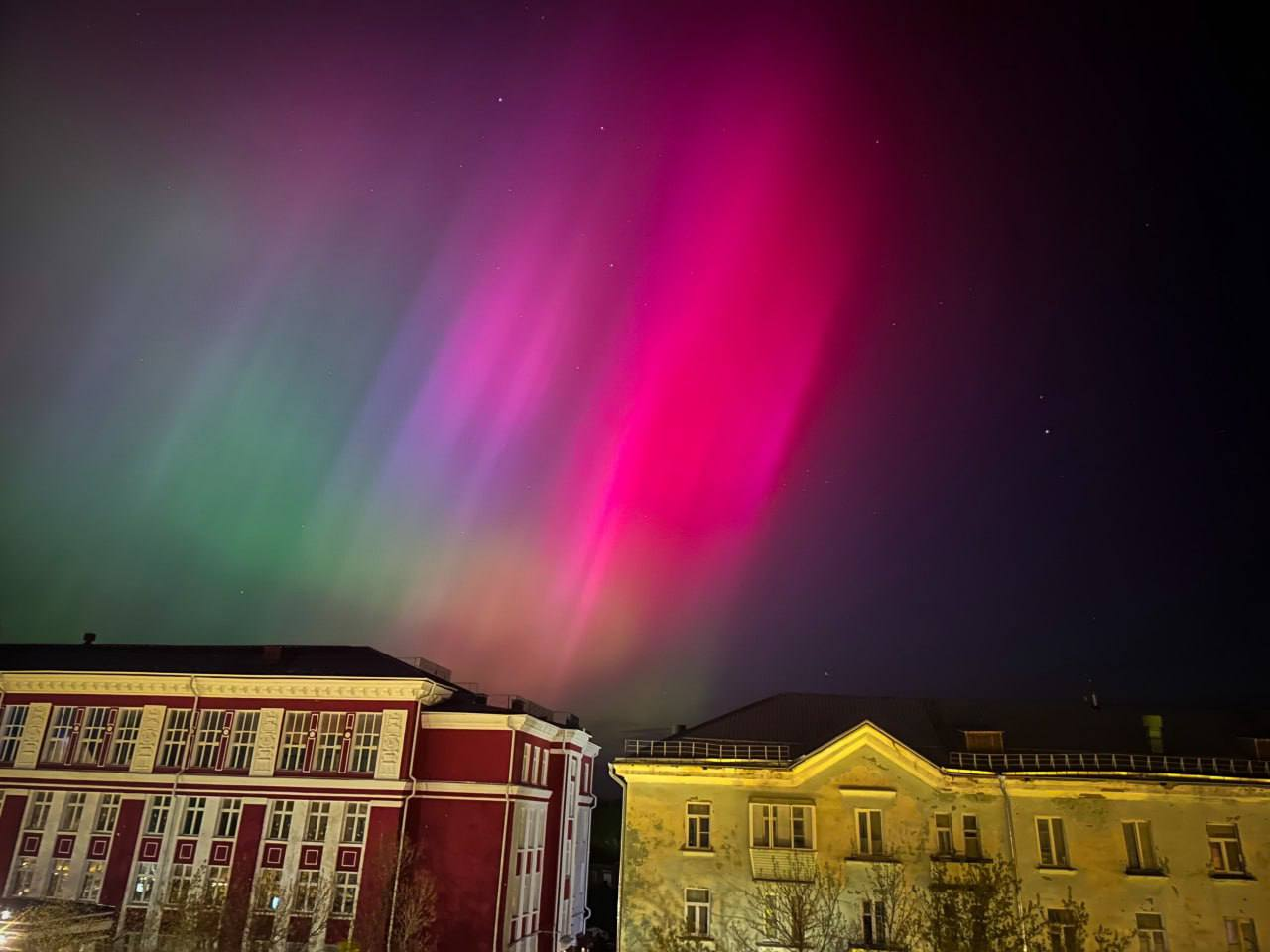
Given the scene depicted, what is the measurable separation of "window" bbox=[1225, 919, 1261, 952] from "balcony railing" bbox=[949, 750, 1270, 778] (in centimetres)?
536

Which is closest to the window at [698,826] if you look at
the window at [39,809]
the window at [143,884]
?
the window at [143,884]

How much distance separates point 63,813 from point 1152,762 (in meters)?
50.9

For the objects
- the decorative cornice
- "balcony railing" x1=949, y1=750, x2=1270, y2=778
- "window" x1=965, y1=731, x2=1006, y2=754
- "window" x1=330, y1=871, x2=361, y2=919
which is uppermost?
the decorative cornice

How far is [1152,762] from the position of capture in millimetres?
37094

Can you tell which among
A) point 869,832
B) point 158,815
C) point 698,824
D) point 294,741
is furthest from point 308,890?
point 869,832

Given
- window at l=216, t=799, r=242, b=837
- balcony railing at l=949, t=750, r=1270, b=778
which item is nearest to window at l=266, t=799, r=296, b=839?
window at l=216, t=799, r=242, b=837

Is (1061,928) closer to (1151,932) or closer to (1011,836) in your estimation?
(1151,932)

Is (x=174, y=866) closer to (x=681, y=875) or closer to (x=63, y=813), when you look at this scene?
(x=63, y=813)

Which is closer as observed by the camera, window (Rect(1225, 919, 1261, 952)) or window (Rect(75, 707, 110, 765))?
window (Rect(1225, 919, 1261, 952))

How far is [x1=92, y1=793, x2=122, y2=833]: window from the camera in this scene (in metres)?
44.4

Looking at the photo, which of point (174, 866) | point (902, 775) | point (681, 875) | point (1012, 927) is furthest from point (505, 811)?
point (1012, 927)

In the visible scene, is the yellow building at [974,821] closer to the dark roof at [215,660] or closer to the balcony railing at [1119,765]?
the balcony railing at [1119,765]

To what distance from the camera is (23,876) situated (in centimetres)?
4428

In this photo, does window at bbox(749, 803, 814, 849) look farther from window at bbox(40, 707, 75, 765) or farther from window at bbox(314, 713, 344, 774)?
window at bbox(40, 707, 75, 765)
